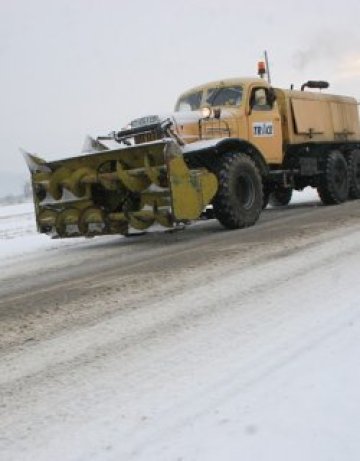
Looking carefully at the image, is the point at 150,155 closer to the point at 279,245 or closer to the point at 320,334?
the point at 279,245

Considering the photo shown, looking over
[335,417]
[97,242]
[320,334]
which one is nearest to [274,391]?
[335,417]

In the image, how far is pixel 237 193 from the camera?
9.77m

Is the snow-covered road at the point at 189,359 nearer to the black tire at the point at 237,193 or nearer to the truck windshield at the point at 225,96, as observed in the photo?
the black tire at the point at 237,193

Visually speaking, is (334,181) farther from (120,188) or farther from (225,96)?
(120,188)

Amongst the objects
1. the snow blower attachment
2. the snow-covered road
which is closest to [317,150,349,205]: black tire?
the snow blower attachment

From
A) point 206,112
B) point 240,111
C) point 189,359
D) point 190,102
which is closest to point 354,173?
point 240,111

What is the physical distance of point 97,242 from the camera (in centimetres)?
1086

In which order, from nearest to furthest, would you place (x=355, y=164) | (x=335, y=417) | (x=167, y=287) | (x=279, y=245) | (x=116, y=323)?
(x=335, y=417) < (x=116, y=323) < (x=167, y=287) < (x=279, y=245) < (x=355, y=164)

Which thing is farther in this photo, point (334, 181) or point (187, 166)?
point (334, 181)

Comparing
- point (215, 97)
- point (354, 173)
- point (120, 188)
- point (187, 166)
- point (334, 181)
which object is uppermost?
point (215, 97)

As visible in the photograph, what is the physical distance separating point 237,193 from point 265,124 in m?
2.15

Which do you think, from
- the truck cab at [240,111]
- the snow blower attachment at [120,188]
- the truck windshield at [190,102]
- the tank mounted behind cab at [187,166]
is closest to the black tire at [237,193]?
the tank mounted behind cab at [187,166]

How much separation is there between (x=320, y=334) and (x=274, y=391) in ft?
3.13

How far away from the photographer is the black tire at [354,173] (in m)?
14.2
